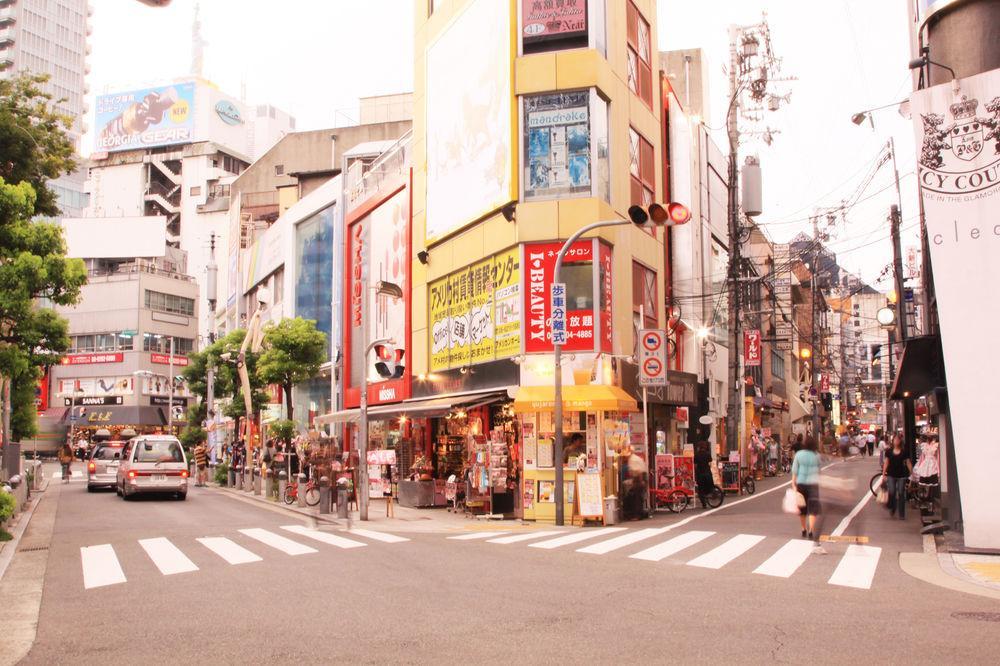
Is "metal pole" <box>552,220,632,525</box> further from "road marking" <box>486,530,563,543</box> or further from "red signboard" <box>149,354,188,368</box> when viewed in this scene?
"red signboard" <box>149,354,188,368</box>

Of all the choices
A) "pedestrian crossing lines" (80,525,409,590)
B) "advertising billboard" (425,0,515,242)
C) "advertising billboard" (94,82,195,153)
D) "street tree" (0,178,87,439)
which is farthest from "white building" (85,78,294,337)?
"pedestrian crossing lines" (80,525,409,590)

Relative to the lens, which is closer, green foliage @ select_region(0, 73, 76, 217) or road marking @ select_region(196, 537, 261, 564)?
road marking @ select_region(196, 537, 261, 564)

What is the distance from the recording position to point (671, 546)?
15531 mm

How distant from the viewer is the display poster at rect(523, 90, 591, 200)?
23688mm

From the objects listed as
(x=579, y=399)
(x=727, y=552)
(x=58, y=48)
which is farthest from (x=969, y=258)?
(x=58, y=48)

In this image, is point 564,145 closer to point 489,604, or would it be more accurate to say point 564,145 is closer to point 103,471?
point 489,604

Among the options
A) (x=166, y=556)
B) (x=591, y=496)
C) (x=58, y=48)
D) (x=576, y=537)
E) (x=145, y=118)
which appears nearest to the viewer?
(x=166, y=556)

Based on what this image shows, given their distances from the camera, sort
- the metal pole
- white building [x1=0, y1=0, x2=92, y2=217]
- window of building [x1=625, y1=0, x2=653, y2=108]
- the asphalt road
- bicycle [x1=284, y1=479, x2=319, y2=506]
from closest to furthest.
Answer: the asphalt road → the metal pole → bicycle [x1=284, y1=479, x2=319, y2=506] → window of building [x1=625, y1=0, x2=653, y2=108] → white building [x1=0, y1=0, x2=92, y2=217]

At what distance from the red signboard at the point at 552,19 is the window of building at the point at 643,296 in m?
6.70

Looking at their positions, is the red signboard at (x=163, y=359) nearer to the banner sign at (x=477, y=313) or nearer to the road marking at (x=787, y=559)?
the banner sign at (x=477, y=313)

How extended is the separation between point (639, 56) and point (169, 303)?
2757 inches

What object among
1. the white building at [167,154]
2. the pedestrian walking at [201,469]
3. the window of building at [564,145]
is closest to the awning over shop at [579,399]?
the window of building at [564,145]

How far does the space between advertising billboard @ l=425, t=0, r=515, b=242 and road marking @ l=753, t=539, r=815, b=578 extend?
1203cm

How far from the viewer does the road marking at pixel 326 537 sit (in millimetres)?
15719
